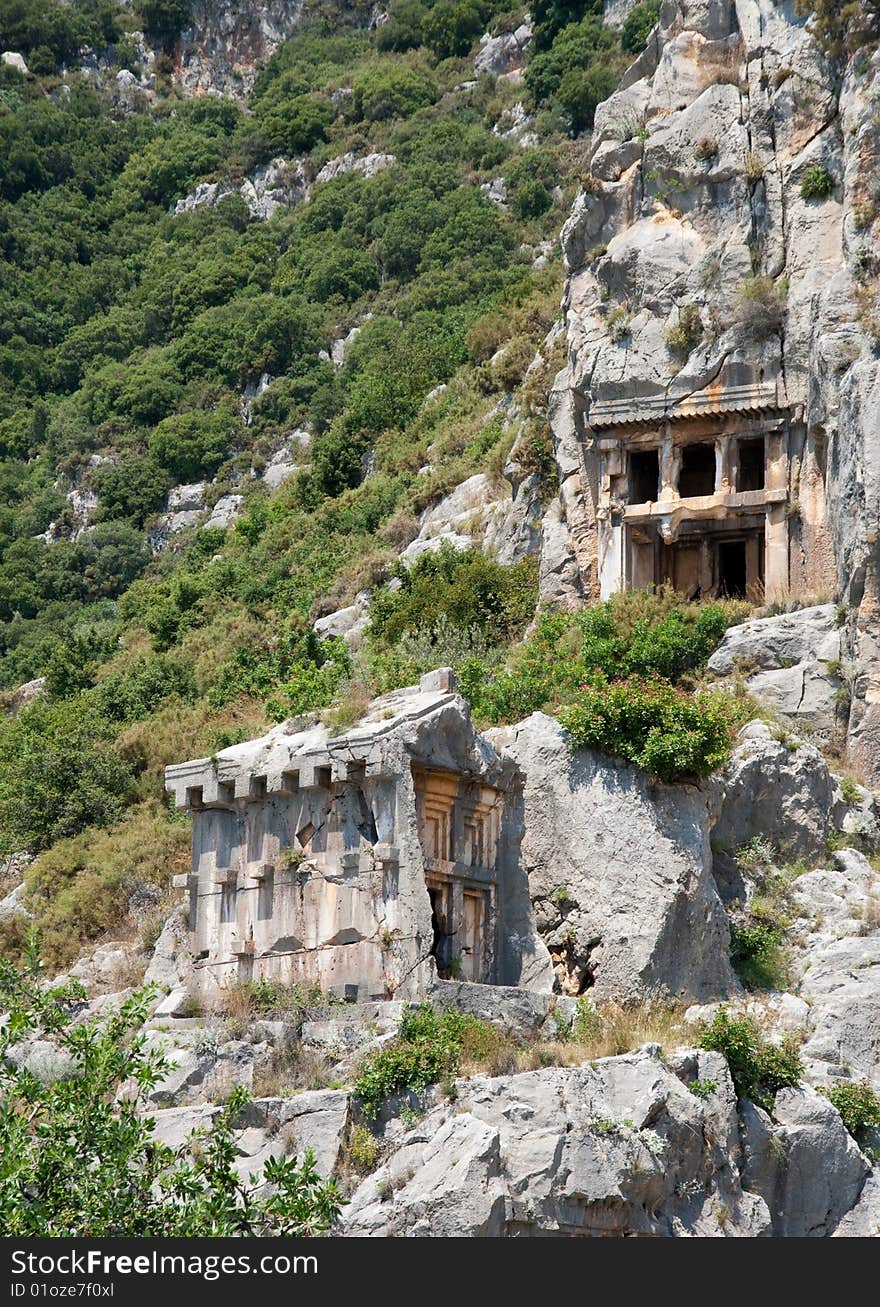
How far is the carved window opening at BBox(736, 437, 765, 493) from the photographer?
42.9m

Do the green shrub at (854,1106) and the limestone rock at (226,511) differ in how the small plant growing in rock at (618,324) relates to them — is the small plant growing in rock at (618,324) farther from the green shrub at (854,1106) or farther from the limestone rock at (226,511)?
the limestone rock at (226,511)

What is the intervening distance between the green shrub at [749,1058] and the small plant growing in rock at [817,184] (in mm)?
20289

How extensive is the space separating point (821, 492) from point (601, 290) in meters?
6.75

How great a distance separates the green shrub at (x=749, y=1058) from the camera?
25688 millimetres

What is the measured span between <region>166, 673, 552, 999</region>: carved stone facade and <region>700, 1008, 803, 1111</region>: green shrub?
318cm

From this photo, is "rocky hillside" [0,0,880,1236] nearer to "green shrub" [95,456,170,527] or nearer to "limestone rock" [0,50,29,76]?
"green shrub" [95,456,170,527]

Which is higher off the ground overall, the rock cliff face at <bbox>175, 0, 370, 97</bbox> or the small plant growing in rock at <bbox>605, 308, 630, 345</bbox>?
the rock cliff face at <bbox>175, 0, 370, 97</bbox>

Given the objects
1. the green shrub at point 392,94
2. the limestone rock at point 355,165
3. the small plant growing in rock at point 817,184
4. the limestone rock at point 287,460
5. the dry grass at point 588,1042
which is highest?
the green shrub at point 392,94

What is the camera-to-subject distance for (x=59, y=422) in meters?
77.2

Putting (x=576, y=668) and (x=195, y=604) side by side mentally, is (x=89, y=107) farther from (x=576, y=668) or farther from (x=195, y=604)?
(x=576, y=668)

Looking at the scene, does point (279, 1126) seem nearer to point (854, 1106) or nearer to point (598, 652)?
point (854, 1106)

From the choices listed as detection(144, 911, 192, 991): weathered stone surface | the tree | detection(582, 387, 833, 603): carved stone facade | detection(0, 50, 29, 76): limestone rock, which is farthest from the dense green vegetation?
the tree

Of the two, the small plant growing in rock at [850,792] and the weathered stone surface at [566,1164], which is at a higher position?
the small plant growing in rock at [850,792]

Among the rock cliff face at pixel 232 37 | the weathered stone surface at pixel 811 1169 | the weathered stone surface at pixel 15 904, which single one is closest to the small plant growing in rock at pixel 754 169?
the weathered stone surface at pixel 15 904
